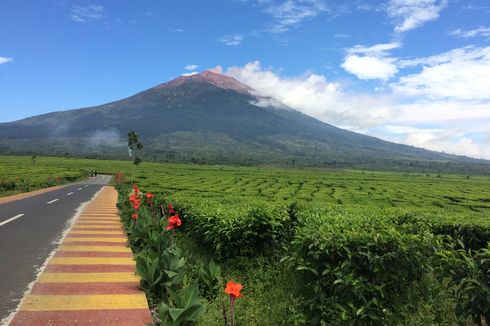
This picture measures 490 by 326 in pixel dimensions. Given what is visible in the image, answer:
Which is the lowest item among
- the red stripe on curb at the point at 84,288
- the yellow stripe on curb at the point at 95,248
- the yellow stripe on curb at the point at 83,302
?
the yellow stripe on curb at the point at 95,248

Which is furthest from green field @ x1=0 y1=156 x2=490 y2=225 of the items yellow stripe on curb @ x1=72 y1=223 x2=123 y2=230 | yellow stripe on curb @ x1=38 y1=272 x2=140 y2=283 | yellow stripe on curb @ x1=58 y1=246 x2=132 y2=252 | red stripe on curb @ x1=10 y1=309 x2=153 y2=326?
red stripe on curb @ x1=10 y1=309 x2=153 y2=326

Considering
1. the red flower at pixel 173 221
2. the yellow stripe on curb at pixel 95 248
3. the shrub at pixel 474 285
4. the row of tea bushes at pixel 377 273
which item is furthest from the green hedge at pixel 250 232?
the shrub at pixel 474 285

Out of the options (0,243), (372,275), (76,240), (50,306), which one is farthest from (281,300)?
(0,243)

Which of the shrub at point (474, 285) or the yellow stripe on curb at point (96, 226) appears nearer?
the shrub at point (474, 285)

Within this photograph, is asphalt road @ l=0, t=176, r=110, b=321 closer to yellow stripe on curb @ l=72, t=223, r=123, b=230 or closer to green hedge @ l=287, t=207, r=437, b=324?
yellow stripe on curb @ l=72, t=223, r=123, b=230

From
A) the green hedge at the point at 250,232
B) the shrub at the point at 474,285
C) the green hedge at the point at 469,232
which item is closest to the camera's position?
the shrub at the point at 474,285

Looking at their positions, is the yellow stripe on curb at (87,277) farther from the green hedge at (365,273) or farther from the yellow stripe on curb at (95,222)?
the yellow stripe on curb at (95,222)

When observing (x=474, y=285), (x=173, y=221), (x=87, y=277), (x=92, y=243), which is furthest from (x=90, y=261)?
(x=474, y=285)

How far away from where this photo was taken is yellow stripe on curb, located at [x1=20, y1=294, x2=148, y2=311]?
18.1 feet

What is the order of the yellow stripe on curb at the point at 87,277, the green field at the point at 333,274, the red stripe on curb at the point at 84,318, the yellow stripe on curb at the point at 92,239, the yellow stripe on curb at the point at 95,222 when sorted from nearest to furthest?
1. the green field at the point at 333,274
2. the red stripe on curb at the point at 84,318
3. the yellow stripe on curb at the point at 87,277
4. the yellow stripe on curb at the point at 92,239
5. the yellow stripe on curb at the point at 95,222

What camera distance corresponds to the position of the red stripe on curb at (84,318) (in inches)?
197

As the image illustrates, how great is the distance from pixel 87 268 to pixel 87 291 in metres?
1.49

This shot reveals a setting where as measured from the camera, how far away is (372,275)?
4.81 metres

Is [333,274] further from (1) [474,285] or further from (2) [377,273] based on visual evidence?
(1) [474,285]
